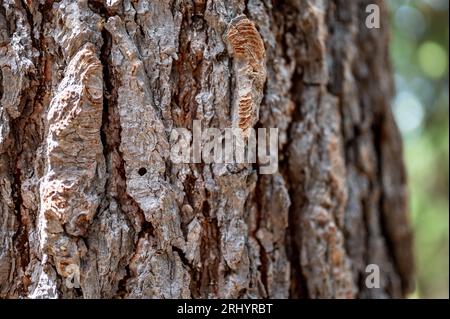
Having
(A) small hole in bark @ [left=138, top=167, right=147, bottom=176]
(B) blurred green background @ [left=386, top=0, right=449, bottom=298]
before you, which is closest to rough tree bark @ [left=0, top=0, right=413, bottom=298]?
(A) small hole in bark @ [left=138, top=167, right=147, bottom=176]

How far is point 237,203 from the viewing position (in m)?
0.96

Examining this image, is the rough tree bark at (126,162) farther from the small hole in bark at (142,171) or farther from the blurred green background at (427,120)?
the blurred green background at (427,120)

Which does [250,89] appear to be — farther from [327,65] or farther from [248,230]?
[327,65]

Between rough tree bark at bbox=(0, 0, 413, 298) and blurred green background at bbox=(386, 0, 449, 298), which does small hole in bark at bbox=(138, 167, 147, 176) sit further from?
blurred green background at bbox=(386, 0, 449, 298)

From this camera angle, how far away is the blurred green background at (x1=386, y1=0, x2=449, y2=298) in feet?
6.90

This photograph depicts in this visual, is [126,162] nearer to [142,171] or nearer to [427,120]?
[142,171]

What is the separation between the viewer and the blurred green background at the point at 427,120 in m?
2.10

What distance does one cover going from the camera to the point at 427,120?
7.06 ft

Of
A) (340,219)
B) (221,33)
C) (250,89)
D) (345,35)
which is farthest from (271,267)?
(345,35)

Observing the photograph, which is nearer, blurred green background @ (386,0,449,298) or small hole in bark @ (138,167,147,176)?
small hole in bark @ (138,167,147,176)

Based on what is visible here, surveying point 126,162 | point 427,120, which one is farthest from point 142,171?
point 427,120

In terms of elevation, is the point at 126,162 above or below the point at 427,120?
below

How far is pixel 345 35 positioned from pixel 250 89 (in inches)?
21.3

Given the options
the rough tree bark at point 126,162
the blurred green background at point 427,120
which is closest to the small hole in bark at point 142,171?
the rough tree bark at point 126,162
